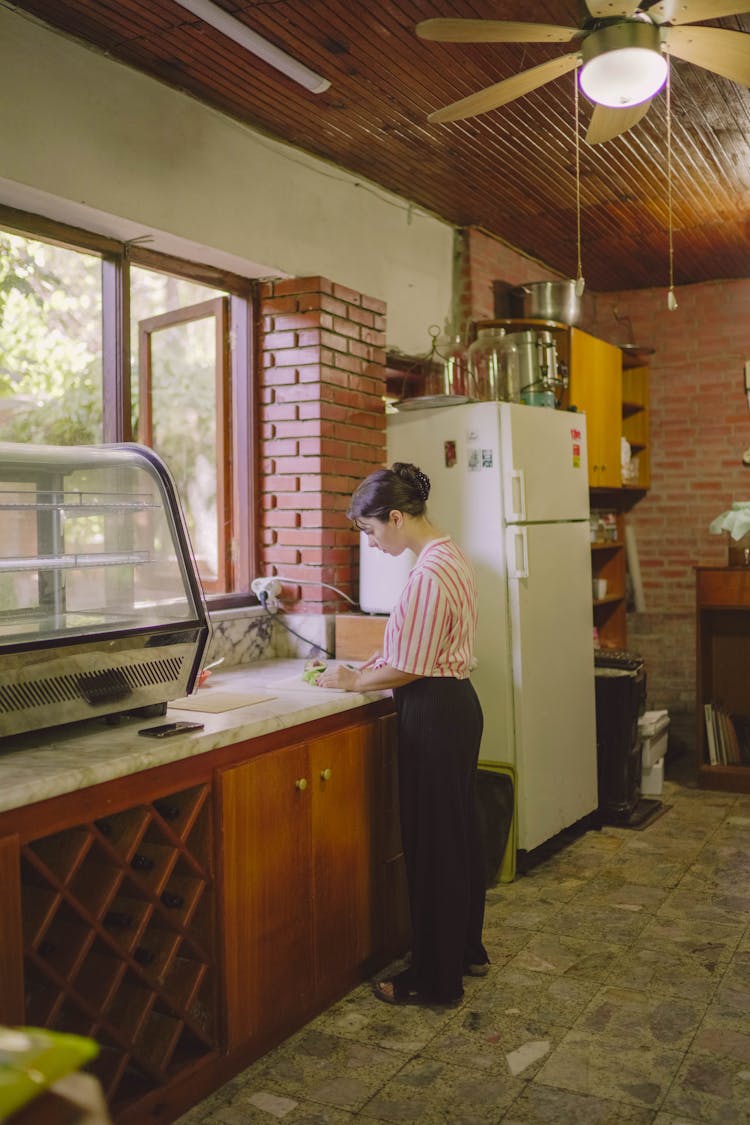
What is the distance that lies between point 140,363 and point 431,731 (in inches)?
70.2

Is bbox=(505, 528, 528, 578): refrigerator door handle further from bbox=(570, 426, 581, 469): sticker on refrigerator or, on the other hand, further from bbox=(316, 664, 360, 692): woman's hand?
bbox=(316, 664, 360, 692): woman's hand

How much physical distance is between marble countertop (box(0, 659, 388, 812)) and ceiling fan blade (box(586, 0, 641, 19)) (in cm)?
195

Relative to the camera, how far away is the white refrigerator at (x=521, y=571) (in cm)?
406

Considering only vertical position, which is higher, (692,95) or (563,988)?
(692,95)

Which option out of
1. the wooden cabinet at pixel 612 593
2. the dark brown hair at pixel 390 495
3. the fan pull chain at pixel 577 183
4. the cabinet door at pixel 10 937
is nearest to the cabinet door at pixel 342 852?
the dark brown hair at pixel 390 495

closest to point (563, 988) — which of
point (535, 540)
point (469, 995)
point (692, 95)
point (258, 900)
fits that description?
point (469, 995)

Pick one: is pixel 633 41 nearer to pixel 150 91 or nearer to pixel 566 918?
pixel 150 91

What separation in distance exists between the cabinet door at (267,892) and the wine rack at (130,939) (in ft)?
0.24

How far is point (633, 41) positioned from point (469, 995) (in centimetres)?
269

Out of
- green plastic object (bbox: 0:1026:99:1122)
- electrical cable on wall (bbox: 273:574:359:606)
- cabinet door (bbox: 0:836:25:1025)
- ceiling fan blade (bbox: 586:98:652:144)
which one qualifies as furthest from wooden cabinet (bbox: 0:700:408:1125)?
ceiling fan blade (bbox: 586:98:652:144)

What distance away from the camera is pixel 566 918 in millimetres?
3641

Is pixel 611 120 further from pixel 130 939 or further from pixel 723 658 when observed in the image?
pixel 723 658

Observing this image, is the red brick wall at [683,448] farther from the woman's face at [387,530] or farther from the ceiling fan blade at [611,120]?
the woman's face at [387,530]

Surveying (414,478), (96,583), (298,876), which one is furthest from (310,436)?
(298,876)
